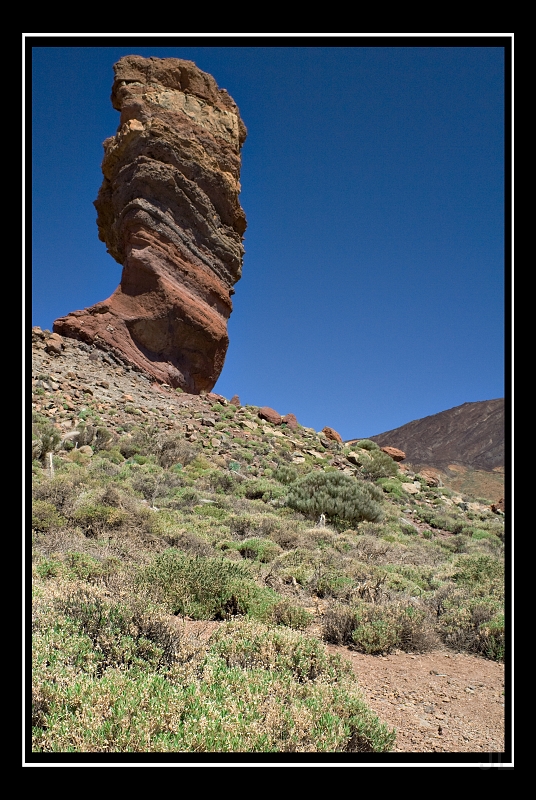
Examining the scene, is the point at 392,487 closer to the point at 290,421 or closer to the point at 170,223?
the point at 290,421

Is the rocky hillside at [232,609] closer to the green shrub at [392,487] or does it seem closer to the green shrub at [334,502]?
the green shrub at [334,502]

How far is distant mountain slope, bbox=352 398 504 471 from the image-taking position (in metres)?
64.2

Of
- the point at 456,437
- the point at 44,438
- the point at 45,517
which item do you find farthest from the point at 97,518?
the point at 456,437

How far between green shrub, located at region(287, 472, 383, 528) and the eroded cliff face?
12832 mm

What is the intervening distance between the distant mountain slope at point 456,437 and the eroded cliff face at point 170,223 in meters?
44.5

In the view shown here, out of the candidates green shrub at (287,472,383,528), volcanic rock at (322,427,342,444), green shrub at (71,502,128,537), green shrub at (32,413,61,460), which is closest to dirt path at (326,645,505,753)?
green shrub at (71,502,128,537)

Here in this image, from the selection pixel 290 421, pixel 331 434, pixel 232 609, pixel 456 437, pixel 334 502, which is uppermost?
pixel 456 437

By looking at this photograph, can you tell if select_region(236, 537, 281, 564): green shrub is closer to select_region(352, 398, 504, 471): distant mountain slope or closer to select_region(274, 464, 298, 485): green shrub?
select_region(274, 464, 298, 485): green shrub

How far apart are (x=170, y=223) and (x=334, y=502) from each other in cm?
1903

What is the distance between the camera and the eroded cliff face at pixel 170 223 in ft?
79.0

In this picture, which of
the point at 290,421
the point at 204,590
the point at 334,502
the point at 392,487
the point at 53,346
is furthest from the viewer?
the point at 290,421

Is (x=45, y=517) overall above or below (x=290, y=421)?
below

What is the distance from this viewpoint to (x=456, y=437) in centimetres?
7331
